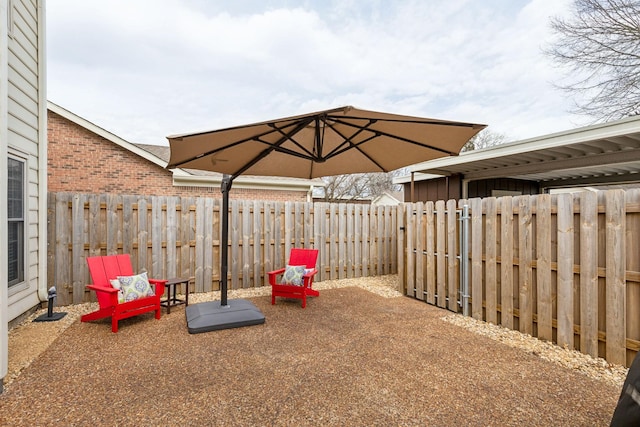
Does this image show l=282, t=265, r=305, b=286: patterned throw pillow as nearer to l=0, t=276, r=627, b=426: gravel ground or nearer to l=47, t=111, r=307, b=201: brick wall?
l=0, t=276, r=627, b=426: gravel ground

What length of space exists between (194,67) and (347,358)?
13632 mm

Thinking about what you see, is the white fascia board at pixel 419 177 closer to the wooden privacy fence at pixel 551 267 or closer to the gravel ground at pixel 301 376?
the wooden privacy fence at pixel 551 267

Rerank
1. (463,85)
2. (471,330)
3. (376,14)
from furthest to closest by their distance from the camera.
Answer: (463,85), (376,14), (471,330)

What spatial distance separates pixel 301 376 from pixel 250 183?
9.36m

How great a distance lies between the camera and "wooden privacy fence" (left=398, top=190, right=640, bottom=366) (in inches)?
116

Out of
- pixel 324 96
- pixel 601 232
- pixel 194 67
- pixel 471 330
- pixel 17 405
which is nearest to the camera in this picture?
pixel 17 405

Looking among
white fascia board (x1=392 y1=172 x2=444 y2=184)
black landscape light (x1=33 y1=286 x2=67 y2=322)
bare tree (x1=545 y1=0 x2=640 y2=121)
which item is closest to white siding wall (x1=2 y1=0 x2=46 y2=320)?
black landscape light (x1=33 y1=286 x2=67 y2=322)

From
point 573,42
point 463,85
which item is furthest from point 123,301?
point 463,85

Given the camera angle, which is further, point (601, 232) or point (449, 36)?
point (449, 36)

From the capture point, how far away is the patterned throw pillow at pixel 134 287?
420 cm

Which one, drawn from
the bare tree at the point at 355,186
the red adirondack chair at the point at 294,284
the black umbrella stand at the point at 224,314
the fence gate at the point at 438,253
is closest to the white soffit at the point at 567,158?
the fence gate at the point at 438,253

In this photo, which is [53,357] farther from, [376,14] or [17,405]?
[376,14]

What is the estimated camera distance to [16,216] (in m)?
4.07

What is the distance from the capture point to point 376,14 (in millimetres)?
10289
